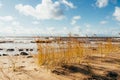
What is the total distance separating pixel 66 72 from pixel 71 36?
7.27 feet

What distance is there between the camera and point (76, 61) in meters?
7.73

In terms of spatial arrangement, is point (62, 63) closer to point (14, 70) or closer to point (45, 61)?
point (45, 61)

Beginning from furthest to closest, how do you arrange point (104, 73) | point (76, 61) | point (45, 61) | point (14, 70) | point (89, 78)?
point (76, 61), point (45, 61), point (14, 70), point (104, 73), point (89, 78)

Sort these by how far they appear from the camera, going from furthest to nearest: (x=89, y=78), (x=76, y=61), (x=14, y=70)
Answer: (x=76, y=61) < (x=14, y=70) < (x=89, y=78)

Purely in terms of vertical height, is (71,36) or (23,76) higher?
(71,36)

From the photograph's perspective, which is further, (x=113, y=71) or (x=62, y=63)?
(x=62, y=63)

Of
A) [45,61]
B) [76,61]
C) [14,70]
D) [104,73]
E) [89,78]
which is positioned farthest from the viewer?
[76,61]

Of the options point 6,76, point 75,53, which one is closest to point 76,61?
point 75,53

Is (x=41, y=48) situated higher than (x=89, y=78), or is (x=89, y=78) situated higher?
(x=41, y=48)

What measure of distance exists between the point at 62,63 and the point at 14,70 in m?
1.61

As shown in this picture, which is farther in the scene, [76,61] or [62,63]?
[76,61]

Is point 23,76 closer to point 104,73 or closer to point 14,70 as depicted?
point 14,70

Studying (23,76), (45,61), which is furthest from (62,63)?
(23,76)

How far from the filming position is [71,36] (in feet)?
26.9
